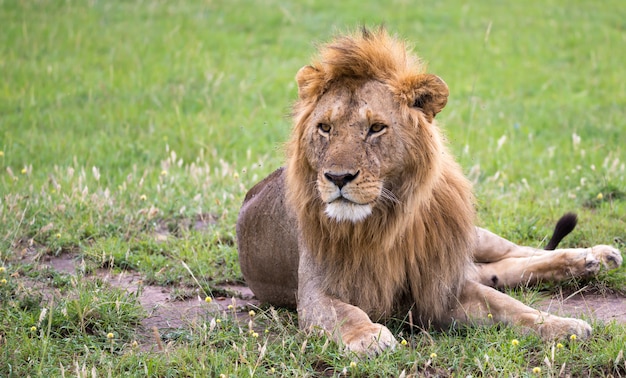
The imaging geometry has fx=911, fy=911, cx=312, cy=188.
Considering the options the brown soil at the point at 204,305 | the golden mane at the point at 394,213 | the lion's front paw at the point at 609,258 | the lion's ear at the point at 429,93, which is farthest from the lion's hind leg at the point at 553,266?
the lion's ear at the point at 429,93

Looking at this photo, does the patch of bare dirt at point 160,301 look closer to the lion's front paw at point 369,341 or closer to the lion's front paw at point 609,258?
the lion's front paw at point 369,341

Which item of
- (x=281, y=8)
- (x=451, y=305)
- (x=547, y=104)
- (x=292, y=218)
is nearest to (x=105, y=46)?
(x=281, y=8)

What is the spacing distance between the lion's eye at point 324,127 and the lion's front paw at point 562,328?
130 cm

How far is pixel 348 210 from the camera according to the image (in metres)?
3.94

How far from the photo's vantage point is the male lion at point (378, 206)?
13.0 ft

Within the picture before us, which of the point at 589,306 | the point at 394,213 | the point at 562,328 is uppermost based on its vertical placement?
the point at 394,213

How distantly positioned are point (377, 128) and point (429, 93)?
30 centimetres

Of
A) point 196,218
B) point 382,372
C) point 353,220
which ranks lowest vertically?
point 196,218

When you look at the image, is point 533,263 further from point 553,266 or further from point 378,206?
point 378,206

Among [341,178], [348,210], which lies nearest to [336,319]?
[348,210]

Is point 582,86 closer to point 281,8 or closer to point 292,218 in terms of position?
point 281,8

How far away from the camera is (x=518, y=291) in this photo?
5031 mm

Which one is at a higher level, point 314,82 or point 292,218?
point 314,82

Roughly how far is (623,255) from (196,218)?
286 cm
